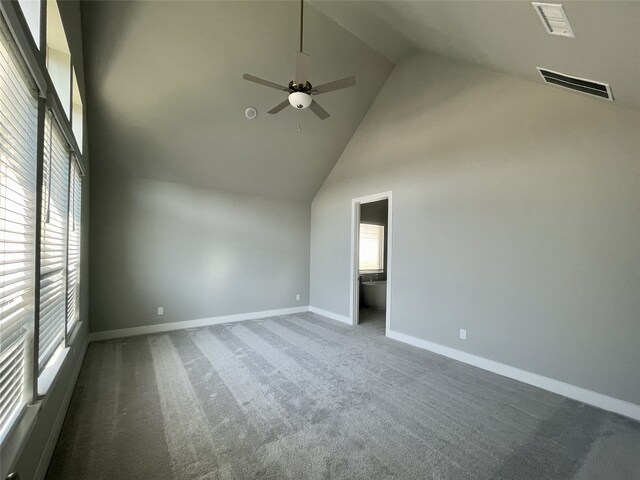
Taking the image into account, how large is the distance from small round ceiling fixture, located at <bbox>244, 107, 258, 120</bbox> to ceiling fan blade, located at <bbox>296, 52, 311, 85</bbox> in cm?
146

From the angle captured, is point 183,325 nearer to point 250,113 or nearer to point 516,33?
point 250,113

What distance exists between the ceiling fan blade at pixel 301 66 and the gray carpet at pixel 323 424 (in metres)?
2.92

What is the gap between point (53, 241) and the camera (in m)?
2.02

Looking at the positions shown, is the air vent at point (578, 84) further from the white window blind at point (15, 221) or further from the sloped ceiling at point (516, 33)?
the white window blind at point (15, 221)

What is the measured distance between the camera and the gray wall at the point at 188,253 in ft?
13.2

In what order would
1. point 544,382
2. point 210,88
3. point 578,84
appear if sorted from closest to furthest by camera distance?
1. point 578,84
2. point 544,382
3. point 210,88

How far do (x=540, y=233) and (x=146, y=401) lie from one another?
4074 millimetres

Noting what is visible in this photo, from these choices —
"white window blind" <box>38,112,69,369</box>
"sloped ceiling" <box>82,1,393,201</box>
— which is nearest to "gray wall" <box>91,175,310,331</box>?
"sloped ceiling" <box>82,1,393,201</box>

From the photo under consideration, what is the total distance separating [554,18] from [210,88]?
3.35 metres

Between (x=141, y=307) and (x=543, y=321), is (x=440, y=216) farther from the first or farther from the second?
(x=141, y=307)

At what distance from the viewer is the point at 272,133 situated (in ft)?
13.9

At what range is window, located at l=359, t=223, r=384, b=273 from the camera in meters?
6.98

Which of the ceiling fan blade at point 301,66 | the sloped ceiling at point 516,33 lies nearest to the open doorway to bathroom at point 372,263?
the sloped ceiling at point 516,33

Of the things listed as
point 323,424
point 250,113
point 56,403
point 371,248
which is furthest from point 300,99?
point 371,248
